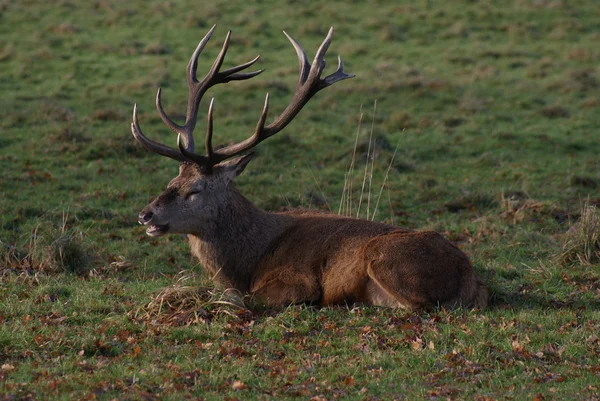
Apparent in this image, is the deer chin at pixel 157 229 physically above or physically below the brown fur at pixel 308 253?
above

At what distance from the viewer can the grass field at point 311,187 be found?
6.75 meters

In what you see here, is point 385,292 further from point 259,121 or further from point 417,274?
point 259,121

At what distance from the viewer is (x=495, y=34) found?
29.2 meters

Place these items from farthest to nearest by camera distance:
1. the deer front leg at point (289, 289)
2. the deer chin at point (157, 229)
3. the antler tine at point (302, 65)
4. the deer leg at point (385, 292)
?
the antler tine at point (302, 65)
the deer chin at point (157, 229)
the deer front leg at point (289, 289)
the deer leg at point (385, 292)

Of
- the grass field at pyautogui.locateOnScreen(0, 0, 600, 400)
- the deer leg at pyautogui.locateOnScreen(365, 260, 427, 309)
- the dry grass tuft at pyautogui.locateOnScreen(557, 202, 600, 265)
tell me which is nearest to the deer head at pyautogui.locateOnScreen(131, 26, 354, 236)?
the grass field at pyautogui.locateOnScreen(0, 0, 600, 400)

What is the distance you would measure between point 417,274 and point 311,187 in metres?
6.18

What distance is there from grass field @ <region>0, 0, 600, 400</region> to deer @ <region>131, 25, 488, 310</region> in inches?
9.3

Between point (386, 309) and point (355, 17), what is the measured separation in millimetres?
24279

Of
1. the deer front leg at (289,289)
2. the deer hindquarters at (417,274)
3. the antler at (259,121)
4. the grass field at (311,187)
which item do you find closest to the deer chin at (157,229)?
the grass field at (311,187)

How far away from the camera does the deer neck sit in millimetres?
9094

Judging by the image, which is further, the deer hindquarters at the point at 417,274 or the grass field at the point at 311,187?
the deer hindquarters at the point at 417,274

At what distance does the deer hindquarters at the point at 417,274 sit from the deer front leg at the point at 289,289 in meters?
0.53

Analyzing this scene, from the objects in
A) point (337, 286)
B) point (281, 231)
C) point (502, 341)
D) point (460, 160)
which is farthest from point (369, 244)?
point (460, 160)

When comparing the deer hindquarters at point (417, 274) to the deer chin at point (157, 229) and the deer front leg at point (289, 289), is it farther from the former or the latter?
the deer chin at point (157, 229)
